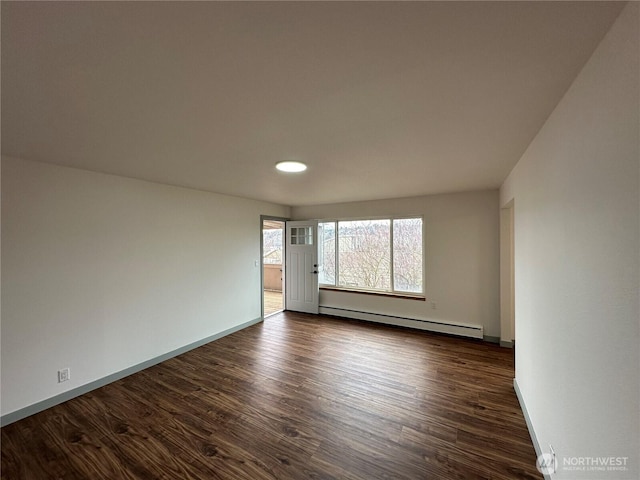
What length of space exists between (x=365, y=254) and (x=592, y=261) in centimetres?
401

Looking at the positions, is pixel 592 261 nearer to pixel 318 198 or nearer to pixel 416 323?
pixel 416 323

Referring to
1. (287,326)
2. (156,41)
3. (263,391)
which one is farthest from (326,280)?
(156,41)

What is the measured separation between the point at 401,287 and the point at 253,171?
10.8 feet

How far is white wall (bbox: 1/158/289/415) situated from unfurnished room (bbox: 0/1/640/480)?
0.02 meters

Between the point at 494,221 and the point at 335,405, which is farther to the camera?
the point at 494,221

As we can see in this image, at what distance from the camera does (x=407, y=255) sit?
4.64 m

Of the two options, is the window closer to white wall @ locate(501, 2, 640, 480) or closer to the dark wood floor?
the dark wood floor

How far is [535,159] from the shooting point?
1895 millimetres

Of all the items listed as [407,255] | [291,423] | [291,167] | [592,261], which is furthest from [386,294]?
[592,261]

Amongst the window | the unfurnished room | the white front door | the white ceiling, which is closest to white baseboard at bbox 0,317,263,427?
the unfurnished room

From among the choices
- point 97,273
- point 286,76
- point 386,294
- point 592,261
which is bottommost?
point 386,294

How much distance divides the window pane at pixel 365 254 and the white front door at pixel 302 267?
54 cm

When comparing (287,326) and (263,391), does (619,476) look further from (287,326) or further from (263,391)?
(287,326)

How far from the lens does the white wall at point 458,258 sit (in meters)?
3.89
